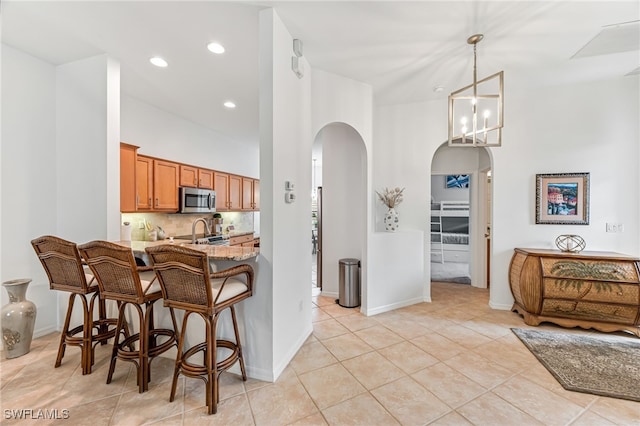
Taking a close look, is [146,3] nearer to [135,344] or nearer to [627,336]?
[135,344]

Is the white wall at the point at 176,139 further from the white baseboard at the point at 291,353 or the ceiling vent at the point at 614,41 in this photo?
the ceiling vent at the point at 614,41

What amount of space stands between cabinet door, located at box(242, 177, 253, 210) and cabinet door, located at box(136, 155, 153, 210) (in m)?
2.57

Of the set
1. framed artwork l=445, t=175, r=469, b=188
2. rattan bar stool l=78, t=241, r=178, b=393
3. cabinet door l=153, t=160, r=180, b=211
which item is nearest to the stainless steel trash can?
rattan bar stool l=78, t=241, r=178, b=393

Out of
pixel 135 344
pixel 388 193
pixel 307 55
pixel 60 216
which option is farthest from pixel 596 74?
pixel 60 216

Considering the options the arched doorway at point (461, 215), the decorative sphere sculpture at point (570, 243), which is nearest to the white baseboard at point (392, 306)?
the arched doorway at point (461, 215)

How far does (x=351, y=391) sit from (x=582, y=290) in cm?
291

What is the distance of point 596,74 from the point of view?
10.7 ft

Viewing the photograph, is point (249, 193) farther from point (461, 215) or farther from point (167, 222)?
point (461, 215)

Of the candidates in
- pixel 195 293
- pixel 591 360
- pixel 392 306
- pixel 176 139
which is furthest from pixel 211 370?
pixel 176 139

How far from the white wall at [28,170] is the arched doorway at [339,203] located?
332 cm

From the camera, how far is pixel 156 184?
385 cm

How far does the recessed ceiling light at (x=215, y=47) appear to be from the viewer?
8.37 feet

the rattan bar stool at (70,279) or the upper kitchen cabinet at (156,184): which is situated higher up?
the upper kitchen cabinet at (156,184)

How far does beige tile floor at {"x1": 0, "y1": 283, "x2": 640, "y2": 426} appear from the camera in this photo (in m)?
1.76
